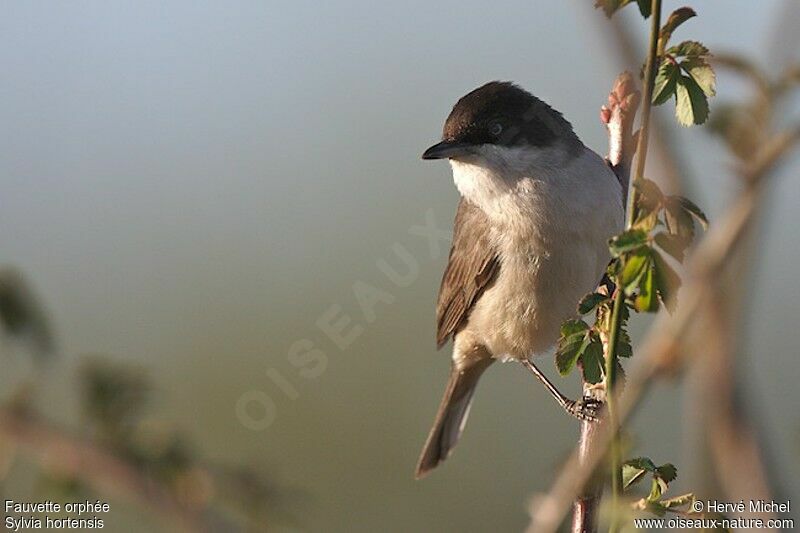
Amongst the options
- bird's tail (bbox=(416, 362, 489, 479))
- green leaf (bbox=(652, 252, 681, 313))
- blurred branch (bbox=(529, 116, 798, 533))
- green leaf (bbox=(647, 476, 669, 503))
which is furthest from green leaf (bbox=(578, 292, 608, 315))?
bird's tail (bbox=(416, 362, 489, 479))

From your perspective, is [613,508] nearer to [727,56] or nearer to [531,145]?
[727,56]

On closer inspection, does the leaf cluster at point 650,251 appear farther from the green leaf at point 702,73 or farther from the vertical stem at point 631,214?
the green leaf at point 702,73

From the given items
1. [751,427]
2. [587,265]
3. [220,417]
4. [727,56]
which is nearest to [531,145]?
[587,265]

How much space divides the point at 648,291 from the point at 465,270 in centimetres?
319

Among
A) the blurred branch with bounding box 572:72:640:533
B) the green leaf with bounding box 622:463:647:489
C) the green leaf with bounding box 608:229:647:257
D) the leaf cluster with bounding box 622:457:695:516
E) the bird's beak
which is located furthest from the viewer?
the bird's beak

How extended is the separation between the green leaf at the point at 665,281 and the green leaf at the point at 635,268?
0.02m

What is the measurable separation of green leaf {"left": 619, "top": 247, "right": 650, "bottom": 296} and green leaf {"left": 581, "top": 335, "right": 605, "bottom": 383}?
35 cm

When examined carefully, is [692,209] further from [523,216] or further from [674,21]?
[523,216]

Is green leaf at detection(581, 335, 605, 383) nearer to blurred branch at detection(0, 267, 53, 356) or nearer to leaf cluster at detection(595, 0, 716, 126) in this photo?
leaf cluster at detection(595, 0, 716, 126)

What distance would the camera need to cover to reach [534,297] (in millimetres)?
4633

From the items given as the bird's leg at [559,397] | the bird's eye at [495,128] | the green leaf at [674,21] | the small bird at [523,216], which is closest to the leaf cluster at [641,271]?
the green leaf at [674,21]

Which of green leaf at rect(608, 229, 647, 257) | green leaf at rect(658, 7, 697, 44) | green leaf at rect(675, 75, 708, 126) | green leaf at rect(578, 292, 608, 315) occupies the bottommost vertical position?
green leaf at rect(578, 292, 608, 315)

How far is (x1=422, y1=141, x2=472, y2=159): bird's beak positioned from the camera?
431cm

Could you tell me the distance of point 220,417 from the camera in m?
5.41
